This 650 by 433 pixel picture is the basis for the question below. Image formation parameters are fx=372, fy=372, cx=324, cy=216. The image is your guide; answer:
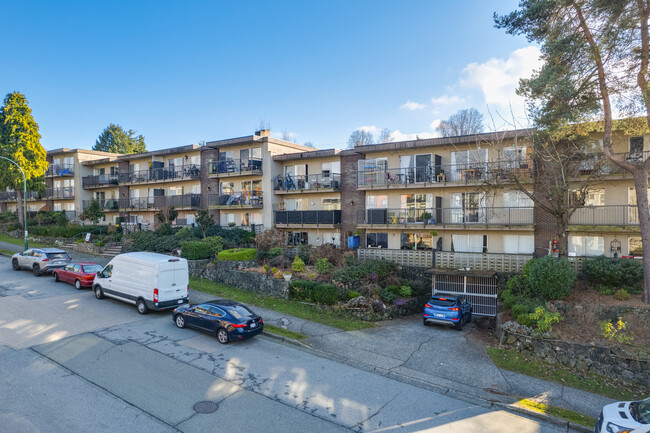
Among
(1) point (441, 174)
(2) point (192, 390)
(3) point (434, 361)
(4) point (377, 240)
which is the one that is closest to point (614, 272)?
(3) point (434, 361)

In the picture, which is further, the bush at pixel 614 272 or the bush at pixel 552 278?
the bush at pixel 614 272

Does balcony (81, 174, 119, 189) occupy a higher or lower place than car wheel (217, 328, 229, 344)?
higher

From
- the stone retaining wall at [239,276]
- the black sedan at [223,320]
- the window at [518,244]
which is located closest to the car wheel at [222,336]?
the black sedan at [223,320]

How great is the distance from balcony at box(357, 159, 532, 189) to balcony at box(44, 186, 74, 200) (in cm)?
3586

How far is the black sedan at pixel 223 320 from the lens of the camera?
12.9m

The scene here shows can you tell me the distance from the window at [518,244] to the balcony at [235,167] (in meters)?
18.8

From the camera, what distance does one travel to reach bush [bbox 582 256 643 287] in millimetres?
16031

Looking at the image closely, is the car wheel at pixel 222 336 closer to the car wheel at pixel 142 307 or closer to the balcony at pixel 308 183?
the car wheel at pixel 142 307

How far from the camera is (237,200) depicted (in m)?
31.2

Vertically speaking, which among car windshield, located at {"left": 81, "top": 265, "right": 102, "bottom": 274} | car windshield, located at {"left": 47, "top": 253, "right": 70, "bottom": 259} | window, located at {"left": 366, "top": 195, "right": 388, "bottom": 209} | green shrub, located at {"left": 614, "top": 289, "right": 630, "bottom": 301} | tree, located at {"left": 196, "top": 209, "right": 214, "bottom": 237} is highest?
window, located at {"left": 366, "top": 195, "right": 388, "bottom": 209}

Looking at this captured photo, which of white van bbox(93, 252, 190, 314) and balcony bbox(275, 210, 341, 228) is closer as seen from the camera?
white van bbox(93, 252, 190, 314)

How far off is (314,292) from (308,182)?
12505mm

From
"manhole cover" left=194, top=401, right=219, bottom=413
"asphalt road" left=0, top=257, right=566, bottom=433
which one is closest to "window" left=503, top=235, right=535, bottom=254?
"asphalt road" left=0, top=257, right=566, bottom=433

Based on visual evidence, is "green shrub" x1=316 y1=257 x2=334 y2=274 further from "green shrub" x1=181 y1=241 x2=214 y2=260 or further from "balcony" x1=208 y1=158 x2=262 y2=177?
"balcony" x1=208 y1=158 x2=262 y2=177
